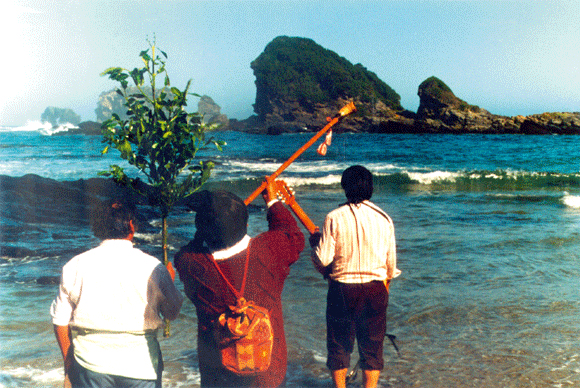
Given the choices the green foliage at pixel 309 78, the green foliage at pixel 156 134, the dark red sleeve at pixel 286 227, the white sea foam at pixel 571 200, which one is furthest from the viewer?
the green foliage at pixel 309 78

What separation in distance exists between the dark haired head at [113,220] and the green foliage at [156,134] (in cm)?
157

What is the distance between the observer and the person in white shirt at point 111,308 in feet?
8.10

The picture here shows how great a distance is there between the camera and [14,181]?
15625mm

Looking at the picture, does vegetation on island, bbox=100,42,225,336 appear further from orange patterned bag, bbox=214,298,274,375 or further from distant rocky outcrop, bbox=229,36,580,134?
distant rocky outcrop, bbox=229,36,580,134

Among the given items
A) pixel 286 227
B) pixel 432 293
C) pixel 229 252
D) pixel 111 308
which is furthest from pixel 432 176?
pixel 111 308

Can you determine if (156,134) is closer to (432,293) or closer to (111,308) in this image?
(111,308)

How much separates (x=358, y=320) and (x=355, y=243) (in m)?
0.55

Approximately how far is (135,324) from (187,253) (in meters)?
0.47

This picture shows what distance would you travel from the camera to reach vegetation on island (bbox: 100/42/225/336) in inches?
164

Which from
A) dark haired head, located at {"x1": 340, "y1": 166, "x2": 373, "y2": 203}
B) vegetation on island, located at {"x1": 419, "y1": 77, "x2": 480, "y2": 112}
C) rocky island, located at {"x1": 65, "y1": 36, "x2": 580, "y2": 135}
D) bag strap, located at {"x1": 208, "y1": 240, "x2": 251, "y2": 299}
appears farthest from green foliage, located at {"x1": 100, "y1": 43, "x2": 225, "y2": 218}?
vegetation on island, located at {"x1": 419, "y1": 77, "x2": 480, "y2": 112}

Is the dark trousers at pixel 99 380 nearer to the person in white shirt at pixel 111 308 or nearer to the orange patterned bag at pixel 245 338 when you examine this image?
the person in white shirt at pixel 111 308

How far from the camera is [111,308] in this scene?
248 cm

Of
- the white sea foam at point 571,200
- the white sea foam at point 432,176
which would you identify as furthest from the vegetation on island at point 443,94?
the white sea foam at point 571,200

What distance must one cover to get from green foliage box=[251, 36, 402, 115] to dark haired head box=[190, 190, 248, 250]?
96154 mm
